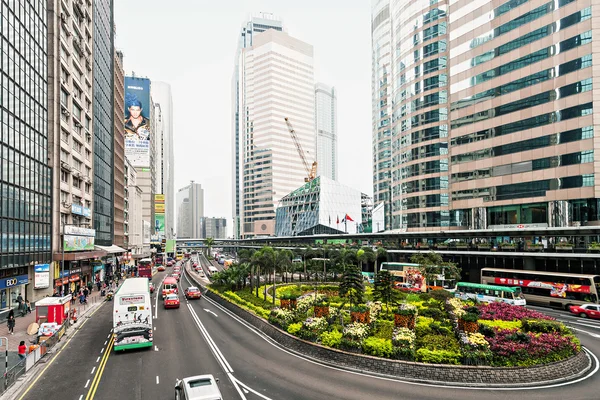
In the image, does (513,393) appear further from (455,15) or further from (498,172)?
(455,15)

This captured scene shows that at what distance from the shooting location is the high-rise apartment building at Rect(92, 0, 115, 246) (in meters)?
74.2

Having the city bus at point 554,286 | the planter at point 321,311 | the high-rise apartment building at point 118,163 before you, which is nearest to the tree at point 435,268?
the city bus at point 554,286

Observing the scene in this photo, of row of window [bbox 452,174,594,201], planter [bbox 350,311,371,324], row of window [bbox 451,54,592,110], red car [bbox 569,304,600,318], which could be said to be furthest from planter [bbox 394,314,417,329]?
row of window [bbox 451,54,592,110]

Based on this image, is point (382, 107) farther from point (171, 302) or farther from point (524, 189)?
point (171, 302)

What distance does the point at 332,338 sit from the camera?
24484 millimetres

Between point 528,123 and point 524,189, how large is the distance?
9.83m

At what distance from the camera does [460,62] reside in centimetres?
7188

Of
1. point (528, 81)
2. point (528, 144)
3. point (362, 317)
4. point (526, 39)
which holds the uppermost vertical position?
point (526, 39)

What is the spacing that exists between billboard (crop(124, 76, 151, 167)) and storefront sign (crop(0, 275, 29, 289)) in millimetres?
109825

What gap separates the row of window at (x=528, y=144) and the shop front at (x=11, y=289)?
67043mm

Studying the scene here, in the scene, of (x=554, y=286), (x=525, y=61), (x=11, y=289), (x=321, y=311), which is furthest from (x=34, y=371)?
(x=525, y=61)

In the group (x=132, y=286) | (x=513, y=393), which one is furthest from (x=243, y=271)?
(x=513, y=393)

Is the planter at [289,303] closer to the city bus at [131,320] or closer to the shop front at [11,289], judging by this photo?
the city bus at [131,320]

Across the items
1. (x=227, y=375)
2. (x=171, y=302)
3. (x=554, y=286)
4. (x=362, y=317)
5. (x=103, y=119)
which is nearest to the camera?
(x=227, y=375)
